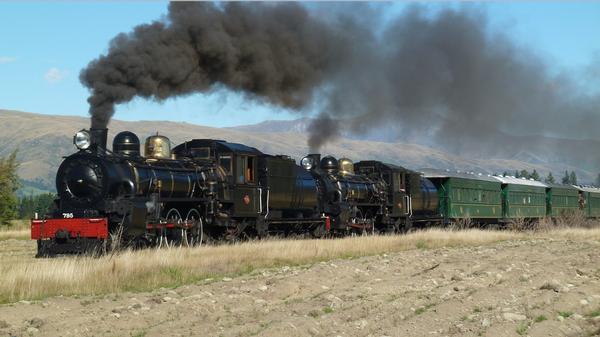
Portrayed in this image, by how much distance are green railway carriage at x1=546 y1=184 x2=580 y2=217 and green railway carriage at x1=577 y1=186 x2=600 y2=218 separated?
2.24m

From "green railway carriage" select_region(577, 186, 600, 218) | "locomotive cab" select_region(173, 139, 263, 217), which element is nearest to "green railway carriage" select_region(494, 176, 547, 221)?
"green railway carriage" select_region(577, 186, 600, 218)

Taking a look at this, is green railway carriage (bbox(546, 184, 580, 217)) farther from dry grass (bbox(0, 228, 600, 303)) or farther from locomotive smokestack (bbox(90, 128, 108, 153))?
locomotive smokestack (bbox(90, 128, 108, 153))

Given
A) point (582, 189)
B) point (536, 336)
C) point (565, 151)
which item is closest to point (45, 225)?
point (536, 336)

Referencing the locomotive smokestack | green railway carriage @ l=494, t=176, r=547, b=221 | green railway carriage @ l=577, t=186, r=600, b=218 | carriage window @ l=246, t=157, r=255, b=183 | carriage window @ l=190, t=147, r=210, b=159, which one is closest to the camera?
the locomotive smokestack

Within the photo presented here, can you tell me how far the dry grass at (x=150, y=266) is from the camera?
1275 centimetres

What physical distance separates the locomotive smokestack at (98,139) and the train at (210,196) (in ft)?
0.09

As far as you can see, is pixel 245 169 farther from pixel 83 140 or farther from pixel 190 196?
pixel 83 140

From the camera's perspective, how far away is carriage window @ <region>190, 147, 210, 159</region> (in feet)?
76.7

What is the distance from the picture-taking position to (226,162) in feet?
76.5

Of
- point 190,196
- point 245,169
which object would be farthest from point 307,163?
point 190,196

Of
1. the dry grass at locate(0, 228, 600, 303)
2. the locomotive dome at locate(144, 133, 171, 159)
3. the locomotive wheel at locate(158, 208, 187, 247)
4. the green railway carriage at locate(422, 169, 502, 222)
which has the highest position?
the locomotive dome at locate(144, 133, 171, 159)

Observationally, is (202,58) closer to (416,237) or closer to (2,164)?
(416,237)

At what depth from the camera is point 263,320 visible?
32.1 feet

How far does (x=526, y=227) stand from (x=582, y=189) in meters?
18.0
